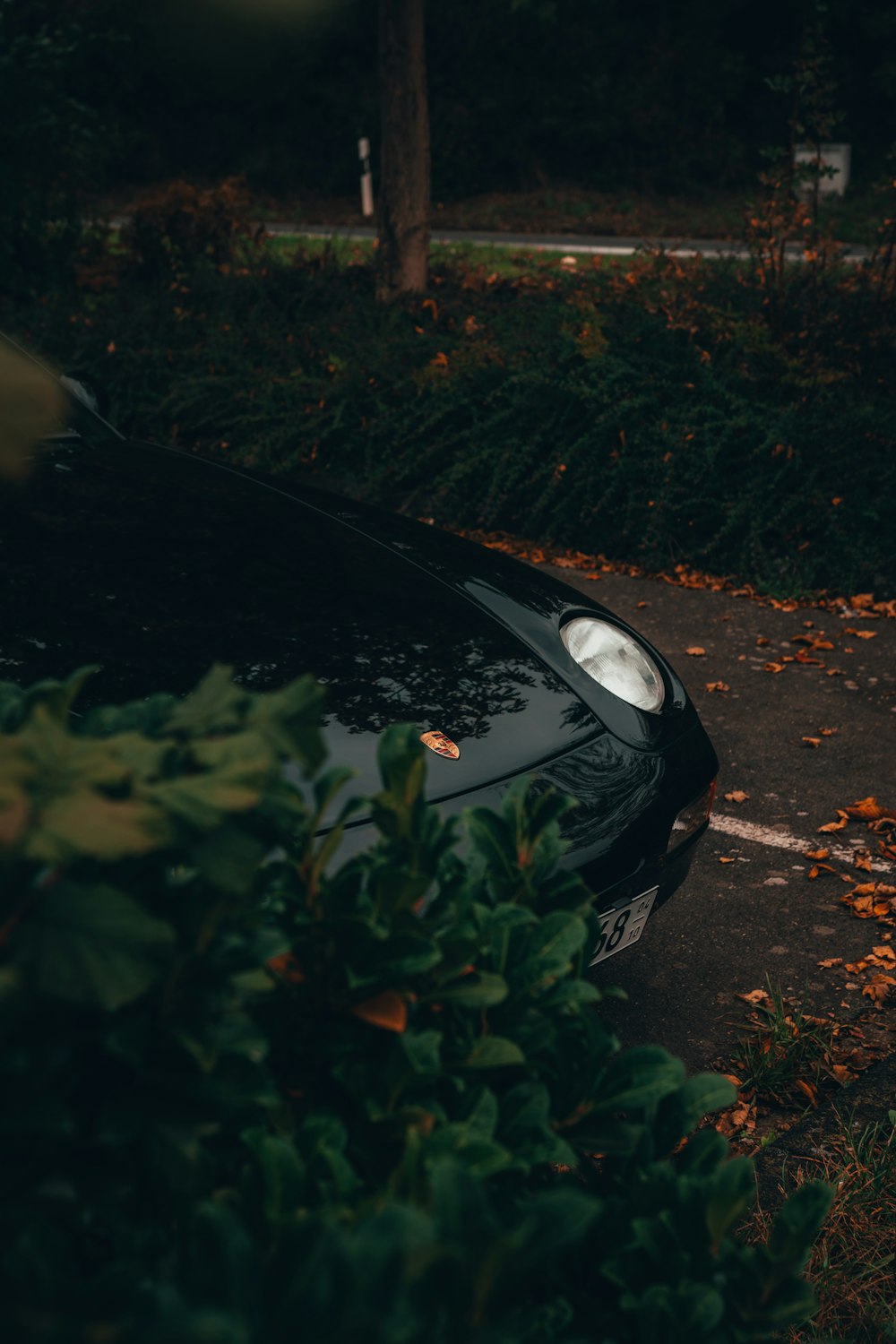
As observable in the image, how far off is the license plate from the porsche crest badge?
0.47 metres

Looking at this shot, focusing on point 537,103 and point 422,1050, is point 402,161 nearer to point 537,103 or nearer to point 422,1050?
point 422,1050

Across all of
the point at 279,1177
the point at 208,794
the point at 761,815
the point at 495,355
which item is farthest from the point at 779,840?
the point at 495,355

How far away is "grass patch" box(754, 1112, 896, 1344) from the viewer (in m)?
2.03

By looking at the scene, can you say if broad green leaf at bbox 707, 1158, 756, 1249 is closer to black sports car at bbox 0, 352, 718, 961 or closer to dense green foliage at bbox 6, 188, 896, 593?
black sports car at bbox 0, 352, 718, 961

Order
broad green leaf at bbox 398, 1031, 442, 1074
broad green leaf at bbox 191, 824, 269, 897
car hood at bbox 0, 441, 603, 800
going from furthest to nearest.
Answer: car hood at bbox 0, 441, 603, 800, broad green leaf at bbox 398, 1031, 442, 1074, broad green leaf at bbox 191, 824, 269, 897

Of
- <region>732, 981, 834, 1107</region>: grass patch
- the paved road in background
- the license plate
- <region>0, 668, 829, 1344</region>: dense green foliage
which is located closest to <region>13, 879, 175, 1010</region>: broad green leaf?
<region>0, 668, 829, 1344</region>: dense green foliage

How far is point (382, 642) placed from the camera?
2592 mm

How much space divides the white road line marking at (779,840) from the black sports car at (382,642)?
100 centimetres

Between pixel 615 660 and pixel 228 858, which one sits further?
pixel 615 660

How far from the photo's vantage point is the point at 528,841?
Result: 1371 millimetres

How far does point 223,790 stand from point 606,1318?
0.67 metres

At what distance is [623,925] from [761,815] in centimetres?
151

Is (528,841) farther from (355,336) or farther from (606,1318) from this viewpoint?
(355,336)

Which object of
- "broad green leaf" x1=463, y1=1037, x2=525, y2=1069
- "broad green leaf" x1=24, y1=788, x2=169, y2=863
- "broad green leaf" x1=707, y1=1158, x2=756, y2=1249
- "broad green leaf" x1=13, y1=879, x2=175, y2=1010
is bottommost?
"broad green leaf" x1=707, y1=1158, x2=756, y2=1249
